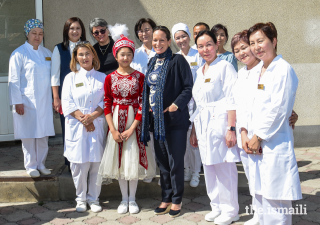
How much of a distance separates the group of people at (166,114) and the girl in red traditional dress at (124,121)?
11 mm

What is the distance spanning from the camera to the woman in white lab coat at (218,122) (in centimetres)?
311

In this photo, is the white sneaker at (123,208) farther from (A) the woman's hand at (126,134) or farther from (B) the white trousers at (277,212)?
(B) the white trousers at (277,212)

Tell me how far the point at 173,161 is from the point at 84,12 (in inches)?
145

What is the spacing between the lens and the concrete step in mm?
4062

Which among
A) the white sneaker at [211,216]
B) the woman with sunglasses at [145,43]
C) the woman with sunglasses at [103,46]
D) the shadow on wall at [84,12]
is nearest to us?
the white sneaker at [211,216]

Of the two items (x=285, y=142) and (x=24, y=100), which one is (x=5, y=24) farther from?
(x=285, y=142)

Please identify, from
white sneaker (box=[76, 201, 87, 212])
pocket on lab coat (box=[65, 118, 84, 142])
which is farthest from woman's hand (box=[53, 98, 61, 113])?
white sneaker (box=[76, 201, 87, 212])

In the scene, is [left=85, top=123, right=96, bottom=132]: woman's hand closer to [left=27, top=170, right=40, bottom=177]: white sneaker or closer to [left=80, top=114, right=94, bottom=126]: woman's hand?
[left=80, top=114, right=94, bottom=126]: woman's hand

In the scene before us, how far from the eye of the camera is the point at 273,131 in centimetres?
248

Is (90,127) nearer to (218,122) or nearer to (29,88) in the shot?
(29,88)

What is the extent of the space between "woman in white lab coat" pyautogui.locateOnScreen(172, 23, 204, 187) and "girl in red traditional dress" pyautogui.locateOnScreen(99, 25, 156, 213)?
72cm

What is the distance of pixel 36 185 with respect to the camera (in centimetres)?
407

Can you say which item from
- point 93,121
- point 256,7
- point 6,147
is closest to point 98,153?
point 93,121

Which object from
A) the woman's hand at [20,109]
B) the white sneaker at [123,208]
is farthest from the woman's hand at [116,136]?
the woman's hand at [20,109]
